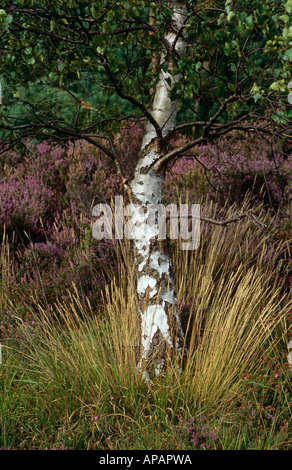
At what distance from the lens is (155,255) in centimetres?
322

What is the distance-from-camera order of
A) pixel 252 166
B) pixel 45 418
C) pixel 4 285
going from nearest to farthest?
pixel 45 418 < pixel 4 285 < pixel 252 166

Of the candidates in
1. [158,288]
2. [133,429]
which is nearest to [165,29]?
[158,288]

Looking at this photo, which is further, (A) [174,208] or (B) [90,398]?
(A) [174,208]

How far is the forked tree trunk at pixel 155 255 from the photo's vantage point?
10.3 ft

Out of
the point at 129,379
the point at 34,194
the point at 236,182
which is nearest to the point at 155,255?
the point at 129,379

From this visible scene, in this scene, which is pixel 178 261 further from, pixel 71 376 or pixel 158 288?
pixel 71 376

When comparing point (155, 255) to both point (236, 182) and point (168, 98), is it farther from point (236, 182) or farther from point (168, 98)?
point (236, 182)

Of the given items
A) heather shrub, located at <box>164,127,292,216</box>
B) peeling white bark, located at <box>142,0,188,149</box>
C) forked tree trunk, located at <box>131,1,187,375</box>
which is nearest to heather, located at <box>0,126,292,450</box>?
forked tree trunk, located at <box>131,1,187,375</box>

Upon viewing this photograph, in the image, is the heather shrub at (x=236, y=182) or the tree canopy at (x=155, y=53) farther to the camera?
the heather shrub at (x=236, y=182)

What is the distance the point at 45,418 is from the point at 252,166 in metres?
4.67

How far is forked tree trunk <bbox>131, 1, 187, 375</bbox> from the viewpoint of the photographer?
313 centimetres

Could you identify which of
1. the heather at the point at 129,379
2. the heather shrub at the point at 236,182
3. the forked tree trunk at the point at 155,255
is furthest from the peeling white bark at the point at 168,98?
the heather shrub at the point at 236,182

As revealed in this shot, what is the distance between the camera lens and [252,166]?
21.3ft

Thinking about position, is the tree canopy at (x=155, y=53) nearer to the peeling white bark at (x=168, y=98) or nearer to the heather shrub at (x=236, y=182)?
the peeling white bark at (x=168, y=98)
